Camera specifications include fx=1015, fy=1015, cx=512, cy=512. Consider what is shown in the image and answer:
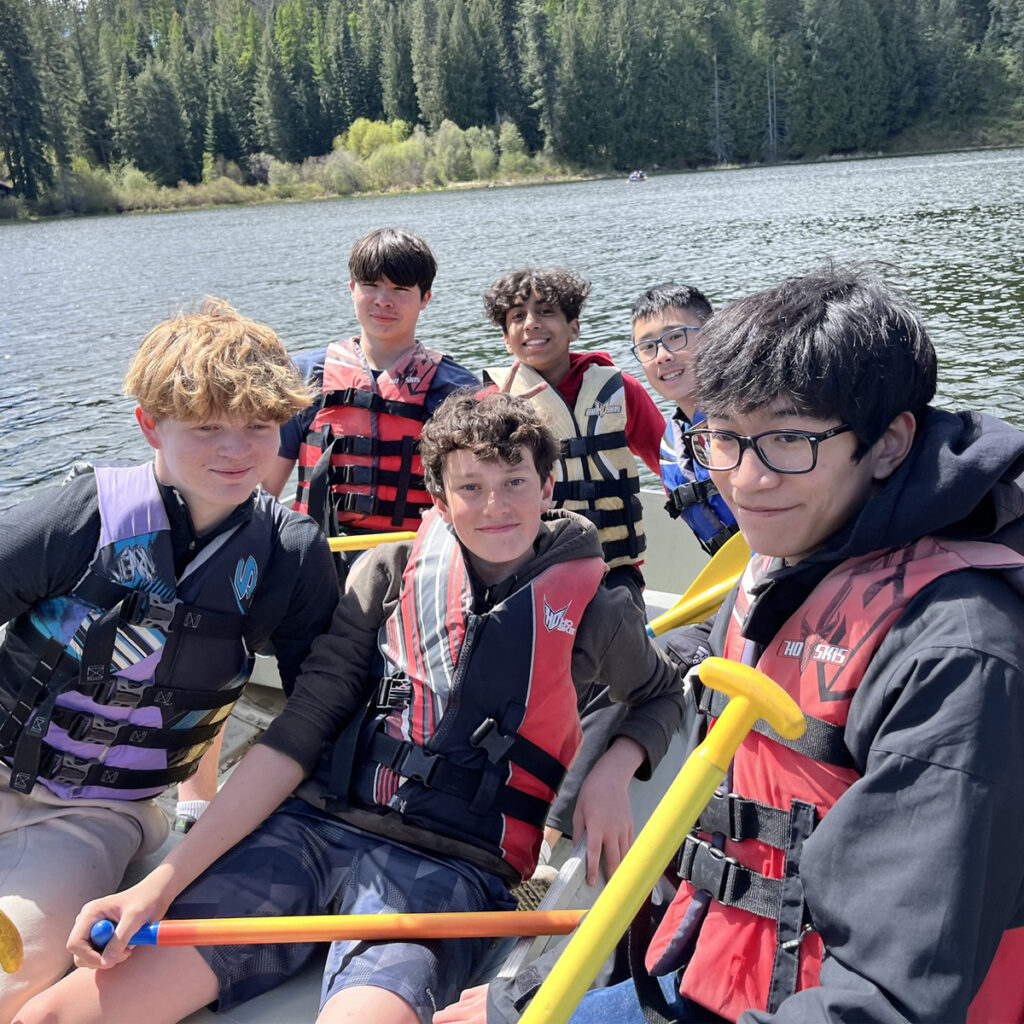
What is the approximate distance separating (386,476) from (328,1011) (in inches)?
73.4

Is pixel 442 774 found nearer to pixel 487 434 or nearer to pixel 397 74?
pixel 487 434

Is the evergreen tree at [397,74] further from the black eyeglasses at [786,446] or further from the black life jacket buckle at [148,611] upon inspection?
the black eyeglasses at [786,446]

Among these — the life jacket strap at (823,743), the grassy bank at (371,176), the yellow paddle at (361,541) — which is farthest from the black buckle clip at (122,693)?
the grassy bank at (371,176)

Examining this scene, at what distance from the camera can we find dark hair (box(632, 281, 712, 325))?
2.98 m

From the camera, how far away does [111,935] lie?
5.09ft

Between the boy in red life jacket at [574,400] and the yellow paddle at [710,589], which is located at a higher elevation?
the boy in red life jacket at [574,400]

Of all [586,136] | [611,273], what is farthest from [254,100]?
[611,273]

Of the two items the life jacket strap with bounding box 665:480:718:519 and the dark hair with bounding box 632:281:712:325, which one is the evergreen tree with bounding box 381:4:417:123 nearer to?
the dark hair with bounding box 632:281:712:325

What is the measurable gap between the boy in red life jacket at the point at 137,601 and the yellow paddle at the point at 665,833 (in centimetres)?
94

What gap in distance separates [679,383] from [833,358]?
1762 mm

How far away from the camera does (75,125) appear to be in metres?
59.1

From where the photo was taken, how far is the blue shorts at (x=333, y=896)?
1.60m

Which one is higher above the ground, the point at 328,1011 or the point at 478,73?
the point at 478,73

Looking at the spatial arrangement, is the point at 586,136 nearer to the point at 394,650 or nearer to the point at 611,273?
the point at 611,273
